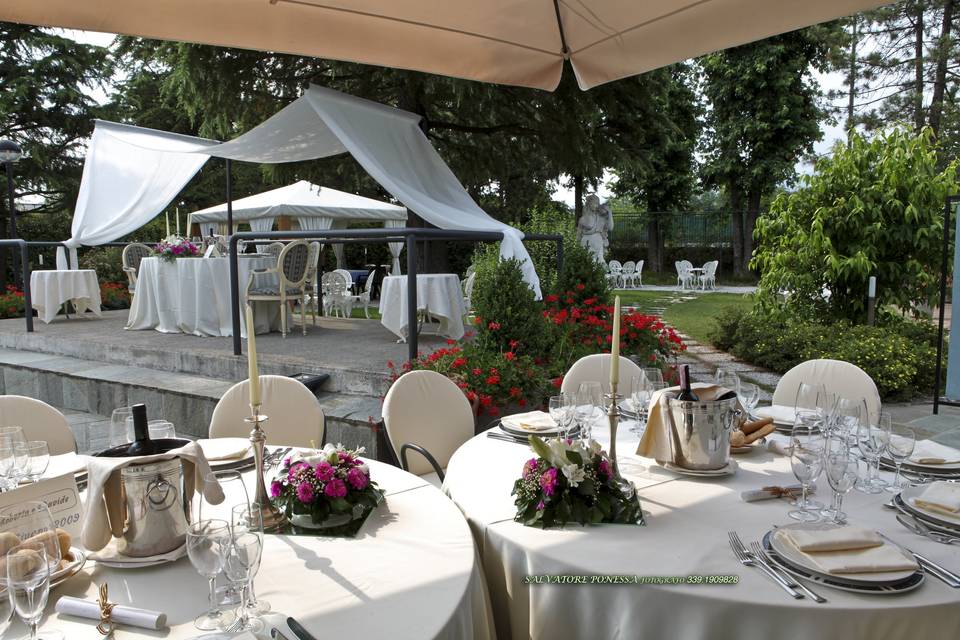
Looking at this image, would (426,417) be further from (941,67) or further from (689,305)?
(941,67)

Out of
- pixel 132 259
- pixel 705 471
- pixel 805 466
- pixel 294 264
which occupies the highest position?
pixel 132 259

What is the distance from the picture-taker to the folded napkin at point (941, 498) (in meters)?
1.68

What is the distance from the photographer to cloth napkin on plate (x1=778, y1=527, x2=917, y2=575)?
1.39 metres

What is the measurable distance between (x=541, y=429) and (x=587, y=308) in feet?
11.8

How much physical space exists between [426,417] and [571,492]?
144 cm

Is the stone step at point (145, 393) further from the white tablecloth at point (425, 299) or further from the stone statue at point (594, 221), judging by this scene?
the stone statue at point (594, 221)

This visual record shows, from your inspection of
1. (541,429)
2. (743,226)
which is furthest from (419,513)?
(743,226)

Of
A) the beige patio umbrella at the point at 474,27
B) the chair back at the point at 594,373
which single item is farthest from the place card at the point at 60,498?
the chair back at the point at 594,373

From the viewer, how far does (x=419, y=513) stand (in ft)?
5.87

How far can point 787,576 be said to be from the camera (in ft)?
4.61

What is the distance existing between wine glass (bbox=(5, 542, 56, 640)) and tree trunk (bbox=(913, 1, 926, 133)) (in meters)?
23.3

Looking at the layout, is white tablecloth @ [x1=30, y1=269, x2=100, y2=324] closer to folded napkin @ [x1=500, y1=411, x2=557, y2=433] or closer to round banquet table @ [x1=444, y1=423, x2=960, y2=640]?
folded napkin @ [x1=500, y1=411, x2=557, y2=433]

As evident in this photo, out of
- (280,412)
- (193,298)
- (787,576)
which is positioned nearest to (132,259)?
(193,298)

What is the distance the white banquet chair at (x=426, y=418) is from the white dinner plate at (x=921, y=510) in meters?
1.83
